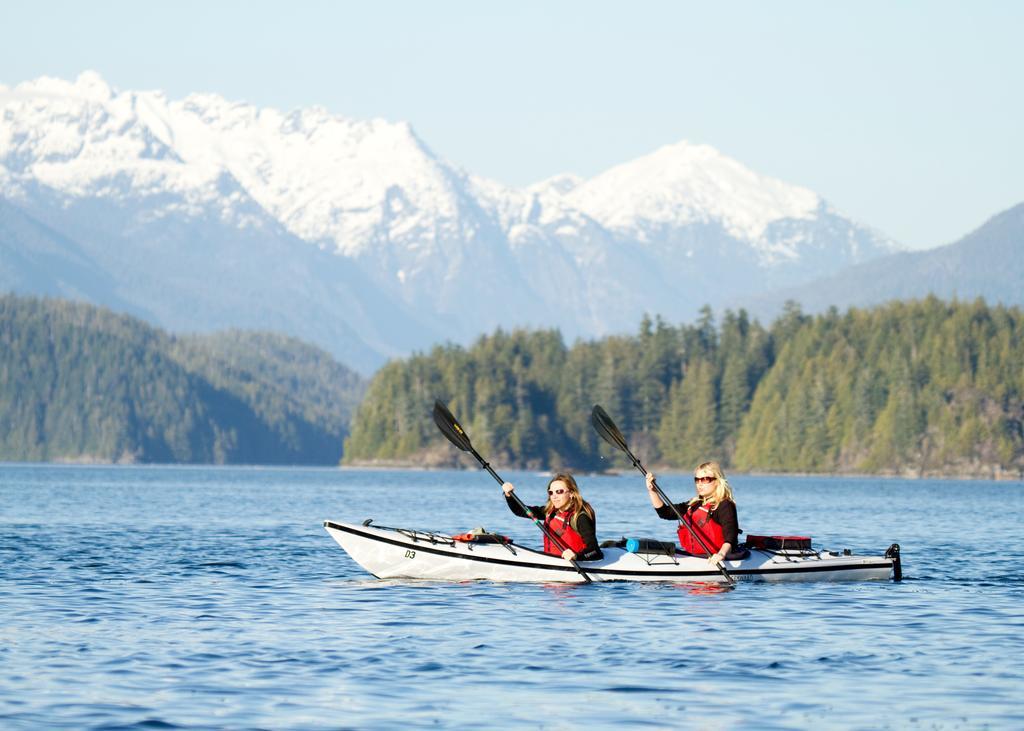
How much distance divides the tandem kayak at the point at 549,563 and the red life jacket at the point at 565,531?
0.39 meters

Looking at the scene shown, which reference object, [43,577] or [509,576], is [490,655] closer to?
[509,576]

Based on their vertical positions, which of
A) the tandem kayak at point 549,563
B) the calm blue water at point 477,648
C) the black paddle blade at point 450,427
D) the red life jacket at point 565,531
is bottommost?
the calm blue water at point 477,648

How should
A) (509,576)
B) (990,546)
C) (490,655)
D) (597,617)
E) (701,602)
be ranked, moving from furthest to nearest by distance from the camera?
(990,546)
(509,576)
(701,602)
(597,617)
(490,655)

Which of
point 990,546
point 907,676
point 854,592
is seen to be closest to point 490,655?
point 907,676

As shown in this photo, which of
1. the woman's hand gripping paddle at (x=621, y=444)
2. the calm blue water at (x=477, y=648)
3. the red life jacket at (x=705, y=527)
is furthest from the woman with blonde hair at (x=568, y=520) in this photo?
the red life jacket at (x=705, y=527)

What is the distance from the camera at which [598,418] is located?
128 feet

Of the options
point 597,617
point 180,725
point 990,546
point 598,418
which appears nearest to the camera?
point 180,725

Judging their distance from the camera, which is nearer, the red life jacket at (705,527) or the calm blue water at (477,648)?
the calm blue water at (477,648)

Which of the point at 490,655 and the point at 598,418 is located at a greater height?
the point at 598,418

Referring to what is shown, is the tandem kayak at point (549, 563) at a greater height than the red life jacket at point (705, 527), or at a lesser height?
lesser

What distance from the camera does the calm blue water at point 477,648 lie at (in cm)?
2244

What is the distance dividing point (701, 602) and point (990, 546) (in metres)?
25.8

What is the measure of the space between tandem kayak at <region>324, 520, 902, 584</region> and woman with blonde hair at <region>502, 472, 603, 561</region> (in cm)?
30

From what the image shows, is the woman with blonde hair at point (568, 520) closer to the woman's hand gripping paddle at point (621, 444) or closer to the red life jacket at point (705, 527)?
the woman's hand gripping paddle at point (621, 444)
